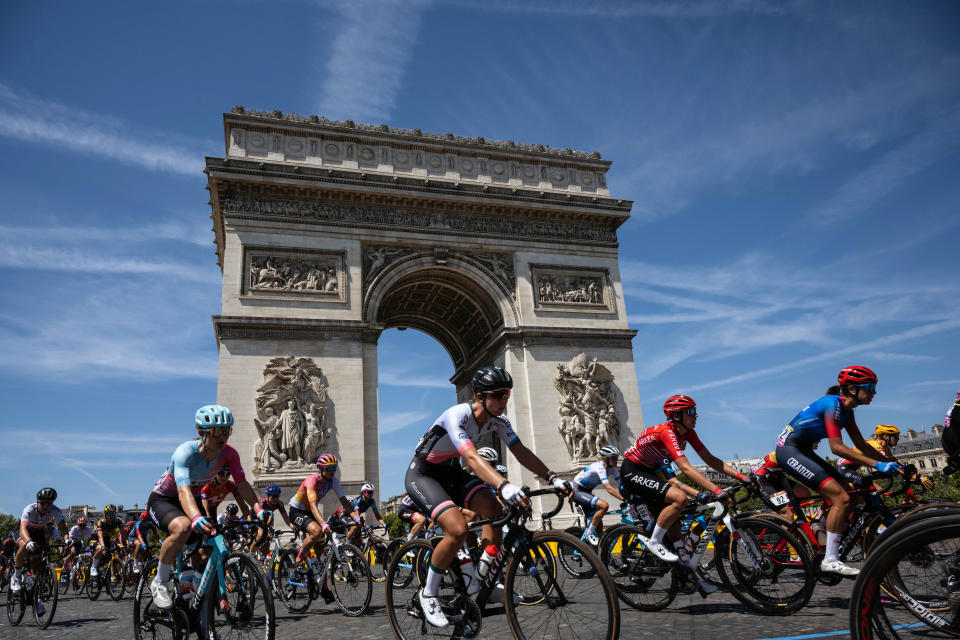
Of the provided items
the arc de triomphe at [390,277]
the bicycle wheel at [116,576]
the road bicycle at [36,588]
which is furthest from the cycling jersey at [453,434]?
the arc de triomphe at [390,277]

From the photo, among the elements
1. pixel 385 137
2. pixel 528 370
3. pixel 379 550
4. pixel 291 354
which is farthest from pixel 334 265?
pixel 379 550

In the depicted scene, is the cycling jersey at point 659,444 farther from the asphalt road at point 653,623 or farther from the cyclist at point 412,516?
the cyclist at point 412,516

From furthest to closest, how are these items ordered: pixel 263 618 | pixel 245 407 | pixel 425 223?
pixel 425 223
pixel 245 407
pixel 263 618

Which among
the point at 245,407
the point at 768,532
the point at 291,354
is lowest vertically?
the point at 768,532

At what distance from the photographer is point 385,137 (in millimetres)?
23766

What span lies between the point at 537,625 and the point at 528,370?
18.6 metres

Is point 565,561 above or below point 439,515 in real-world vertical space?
below

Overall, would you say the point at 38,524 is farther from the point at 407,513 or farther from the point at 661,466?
the point at 661,466

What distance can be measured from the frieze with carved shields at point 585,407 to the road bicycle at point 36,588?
1588cm

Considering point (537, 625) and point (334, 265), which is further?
point (334, 265)

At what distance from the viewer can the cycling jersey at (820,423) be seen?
226 inches

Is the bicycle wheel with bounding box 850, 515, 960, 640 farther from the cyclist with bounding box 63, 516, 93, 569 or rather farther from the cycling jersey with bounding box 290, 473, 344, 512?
the cyclist with bounding box 63, 516, 93, 569

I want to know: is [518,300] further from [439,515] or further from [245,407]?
[439,515]

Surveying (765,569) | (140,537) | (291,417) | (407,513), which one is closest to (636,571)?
(765,569)
